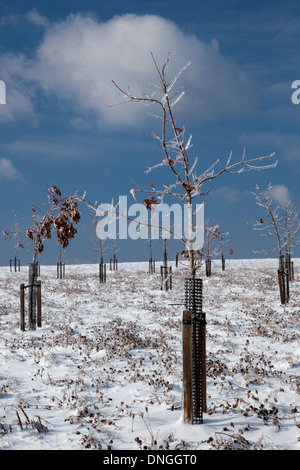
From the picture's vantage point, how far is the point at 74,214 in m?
11.8

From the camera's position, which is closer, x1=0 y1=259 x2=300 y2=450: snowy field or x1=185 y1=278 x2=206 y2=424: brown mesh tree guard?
x1=0 y1=259 x2=300 y2=450: snowy field

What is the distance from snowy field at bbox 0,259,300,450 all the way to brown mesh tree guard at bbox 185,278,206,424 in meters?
0.33

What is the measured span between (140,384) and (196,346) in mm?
2780

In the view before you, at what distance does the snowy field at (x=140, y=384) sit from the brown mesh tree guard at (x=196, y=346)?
0.33 metres

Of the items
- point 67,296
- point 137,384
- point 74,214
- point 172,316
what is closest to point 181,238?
point 137,384

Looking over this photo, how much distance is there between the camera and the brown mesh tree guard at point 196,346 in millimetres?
6117

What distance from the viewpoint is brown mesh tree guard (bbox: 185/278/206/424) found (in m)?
6.12

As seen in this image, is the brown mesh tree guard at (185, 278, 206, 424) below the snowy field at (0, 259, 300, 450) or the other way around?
the other way around

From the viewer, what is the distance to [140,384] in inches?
329

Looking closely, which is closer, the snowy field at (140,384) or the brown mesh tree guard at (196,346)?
the snowy field at (140,384)

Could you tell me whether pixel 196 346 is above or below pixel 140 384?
above

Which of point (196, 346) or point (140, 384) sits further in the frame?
point (140, 384)

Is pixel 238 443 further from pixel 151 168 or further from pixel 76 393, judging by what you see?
pixel 151 168
